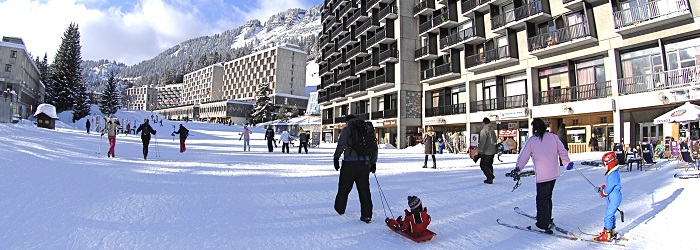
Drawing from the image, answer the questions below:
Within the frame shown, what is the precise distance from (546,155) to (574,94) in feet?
65.9

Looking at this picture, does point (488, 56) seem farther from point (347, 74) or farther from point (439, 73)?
point (347, 74)

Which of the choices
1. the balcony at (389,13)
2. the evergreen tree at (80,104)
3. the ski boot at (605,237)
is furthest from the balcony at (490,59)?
the evergreen tree at (80,104)

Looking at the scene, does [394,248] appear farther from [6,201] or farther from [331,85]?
[331,85]

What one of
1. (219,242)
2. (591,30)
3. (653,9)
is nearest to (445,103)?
(591,30)

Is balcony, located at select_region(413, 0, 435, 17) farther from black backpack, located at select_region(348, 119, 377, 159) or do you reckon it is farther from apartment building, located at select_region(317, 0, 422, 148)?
black backpack, located at select_region(348, 119, 377, 159)

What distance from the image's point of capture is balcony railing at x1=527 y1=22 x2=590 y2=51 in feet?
67.9

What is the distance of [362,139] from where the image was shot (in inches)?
200

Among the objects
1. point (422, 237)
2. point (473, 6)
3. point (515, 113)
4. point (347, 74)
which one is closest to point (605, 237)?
point (422, 237)

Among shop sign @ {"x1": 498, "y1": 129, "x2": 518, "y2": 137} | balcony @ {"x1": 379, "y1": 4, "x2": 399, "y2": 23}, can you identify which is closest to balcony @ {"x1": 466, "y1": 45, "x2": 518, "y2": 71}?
shop sign @ {"x1": 498, "y1": 129, "x2": 518, "y2": 137}

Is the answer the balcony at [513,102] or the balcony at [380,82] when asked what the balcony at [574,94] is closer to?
the balcony at [513,102]

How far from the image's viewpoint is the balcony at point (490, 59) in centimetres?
2492

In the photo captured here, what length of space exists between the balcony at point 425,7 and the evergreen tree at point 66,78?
60501 millimetres

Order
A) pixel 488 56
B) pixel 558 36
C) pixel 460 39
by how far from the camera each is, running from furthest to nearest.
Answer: pixel 460 39
pixel 488 56
pixel 558 36

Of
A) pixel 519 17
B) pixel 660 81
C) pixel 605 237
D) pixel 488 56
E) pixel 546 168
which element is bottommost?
pixel 605 237
